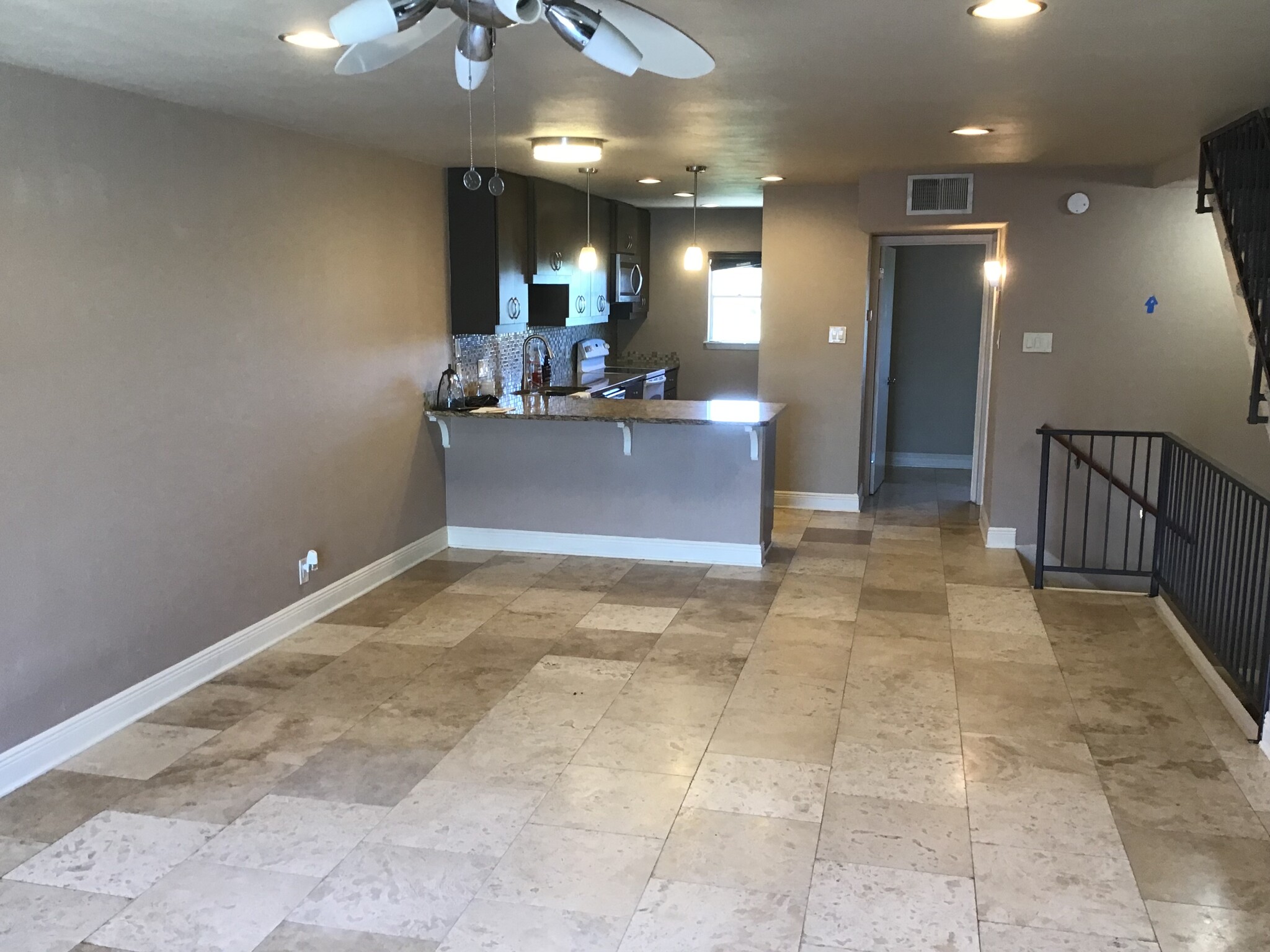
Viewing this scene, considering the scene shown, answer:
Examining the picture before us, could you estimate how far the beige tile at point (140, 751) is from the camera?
Result: 10.8ft

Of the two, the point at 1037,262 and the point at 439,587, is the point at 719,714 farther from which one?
the point at 1037,262

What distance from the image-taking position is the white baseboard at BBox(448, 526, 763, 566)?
5.79m

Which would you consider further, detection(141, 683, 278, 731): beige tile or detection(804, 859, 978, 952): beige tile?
detection(141, 683, 278, 731): beige tile

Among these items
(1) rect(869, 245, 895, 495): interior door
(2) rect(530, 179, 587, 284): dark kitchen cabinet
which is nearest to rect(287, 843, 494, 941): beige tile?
(2) rect(530, 179, 587, 284): dark kitchen cabinet

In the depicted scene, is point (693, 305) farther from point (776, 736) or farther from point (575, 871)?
point (575, 871)

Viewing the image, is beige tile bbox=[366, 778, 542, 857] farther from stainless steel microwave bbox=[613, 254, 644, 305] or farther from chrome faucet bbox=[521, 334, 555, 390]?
stainless steel microwave bbox=[613, 254, 644, 305]

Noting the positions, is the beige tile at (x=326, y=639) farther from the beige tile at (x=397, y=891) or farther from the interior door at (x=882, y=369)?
the interior door at (x=882, y=369)

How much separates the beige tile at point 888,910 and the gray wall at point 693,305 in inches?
260

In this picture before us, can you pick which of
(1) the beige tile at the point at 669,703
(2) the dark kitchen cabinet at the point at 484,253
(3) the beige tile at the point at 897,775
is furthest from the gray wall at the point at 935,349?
(3) the beige tile at the point at 897,775

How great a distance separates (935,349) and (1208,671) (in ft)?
18.2

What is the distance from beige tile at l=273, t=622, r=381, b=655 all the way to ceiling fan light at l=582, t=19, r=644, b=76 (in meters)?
3.08

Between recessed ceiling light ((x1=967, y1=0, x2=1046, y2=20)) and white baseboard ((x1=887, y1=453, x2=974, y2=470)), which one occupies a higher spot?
recessed ceiling light ((x1=967, y1=0, x2=1046, y2=20))

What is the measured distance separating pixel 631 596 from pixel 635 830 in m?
2.31

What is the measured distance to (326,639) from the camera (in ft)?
14.9
